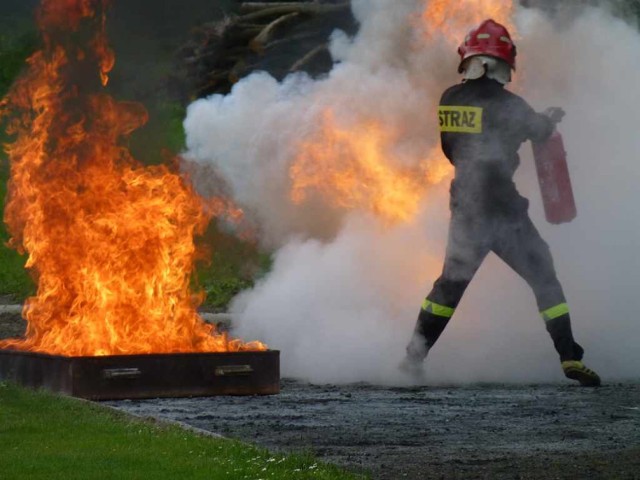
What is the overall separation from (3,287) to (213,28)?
693cm

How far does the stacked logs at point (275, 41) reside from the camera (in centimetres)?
1614

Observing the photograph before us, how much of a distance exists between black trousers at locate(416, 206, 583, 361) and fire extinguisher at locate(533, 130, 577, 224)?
0.25 m

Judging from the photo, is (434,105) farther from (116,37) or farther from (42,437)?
(42,437)

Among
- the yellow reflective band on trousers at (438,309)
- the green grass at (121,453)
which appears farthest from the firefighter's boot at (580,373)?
the green grass at (121,453)

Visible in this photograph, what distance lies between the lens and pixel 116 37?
10.4 m

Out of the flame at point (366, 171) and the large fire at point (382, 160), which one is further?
the flame at point (366, 171)

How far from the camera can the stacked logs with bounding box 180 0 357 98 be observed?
1614 cm

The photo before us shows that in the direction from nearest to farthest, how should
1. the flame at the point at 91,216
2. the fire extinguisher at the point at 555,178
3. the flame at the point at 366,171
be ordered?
1. the flame at the point at 91,216
2. the fire extinguisher at the point at 555,178
3. the flame at the point at 366,171

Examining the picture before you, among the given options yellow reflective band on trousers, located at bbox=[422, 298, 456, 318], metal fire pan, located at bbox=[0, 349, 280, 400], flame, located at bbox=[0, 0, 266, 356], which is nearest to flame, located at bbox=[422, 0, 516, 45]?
yellow reflective band on trousers, located at bbox=[422, 298, 456, 318]

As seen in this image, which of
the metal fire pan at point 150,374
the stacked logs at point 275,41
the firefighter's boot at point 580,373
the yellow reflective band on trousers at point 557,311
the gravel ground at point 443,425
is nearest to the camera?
the gravel ground at point 443,425

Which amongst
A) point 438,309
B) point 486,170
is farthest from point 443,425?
point 486,170

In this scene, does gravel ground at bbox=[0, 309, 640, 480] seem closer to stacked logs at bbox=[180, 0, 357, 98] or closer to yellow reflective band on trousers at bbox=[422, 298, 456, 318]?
yellow reflective band on trousers at bbox=[422, 298, 456, 318]

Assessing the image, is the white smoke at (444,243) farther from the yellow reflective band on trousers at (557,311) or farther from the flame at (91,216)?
the flame at (91,216)

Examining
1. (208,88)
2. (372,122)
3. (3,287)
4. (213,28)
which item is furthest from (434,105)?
(3,287)
